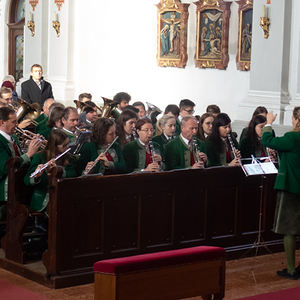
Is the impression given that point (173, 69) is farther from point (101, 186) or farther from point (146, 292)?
point (146, 292)

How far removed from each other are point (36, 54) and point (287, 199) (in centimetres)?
1055

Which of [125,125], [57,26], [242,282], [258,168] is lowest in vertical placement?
[242,282]

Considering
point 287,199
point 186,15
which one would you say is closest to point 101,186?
point 287,199

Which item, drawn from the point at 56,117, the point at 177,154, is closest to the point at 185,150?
the point at 177,154

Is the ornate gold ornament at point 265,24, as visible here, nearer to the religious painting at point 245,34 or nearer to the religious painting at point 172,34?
the religious painting at point 245,34

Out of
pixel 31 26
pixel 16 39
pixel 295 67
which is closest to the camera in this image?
pixel 295 67

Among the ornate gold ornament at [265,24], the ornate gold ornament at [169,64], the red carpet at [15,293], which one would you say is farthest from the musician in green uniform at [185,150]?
the ornate gold ornament at [169,64]

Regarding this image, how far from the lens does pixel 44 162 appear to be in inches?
247

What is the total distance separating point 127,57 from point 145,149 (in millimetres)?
8246

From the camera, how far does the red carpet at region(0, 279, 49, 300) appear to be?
539cm

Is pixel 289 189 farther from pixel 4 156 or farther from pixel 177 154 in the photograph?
pixel 4 156

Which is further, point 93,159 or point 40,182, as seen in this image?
point 93,159

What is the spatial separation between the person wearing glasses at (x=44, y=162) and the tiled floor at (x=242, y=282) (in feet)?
2.47

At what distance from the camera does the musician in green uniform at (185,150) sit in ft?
23.2
